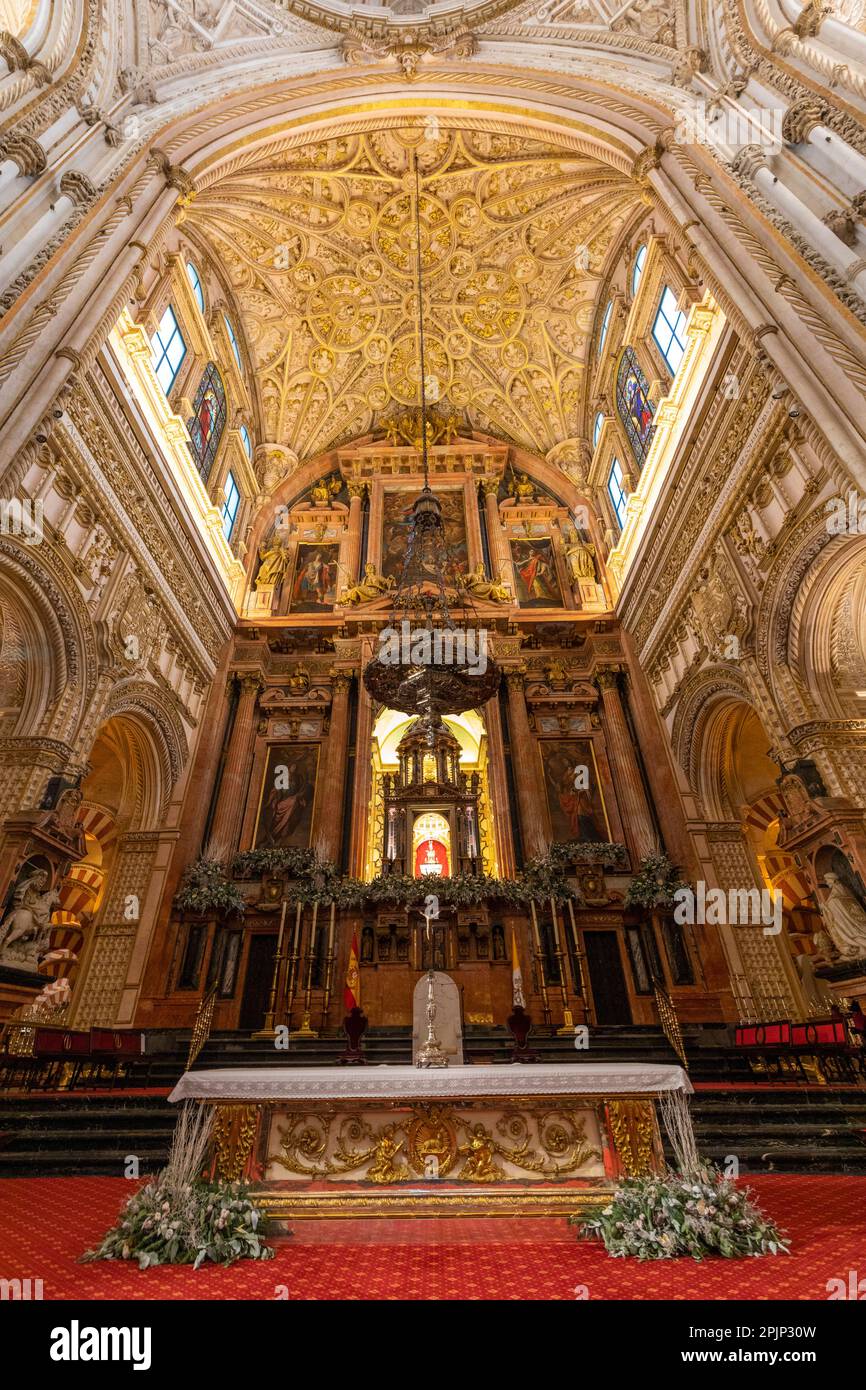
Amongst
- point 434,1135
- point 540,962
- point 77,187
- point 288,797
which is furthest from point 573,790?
point 77,187

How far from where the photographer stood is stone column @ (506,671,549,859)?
13.4 metres

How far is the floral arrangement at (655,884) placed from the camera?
39.2 feet

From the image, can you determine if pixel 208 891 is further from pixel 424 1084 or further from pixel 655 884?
pixel 424 1084

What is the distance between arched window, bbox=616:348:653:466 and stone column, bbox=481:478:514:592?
4.24 m

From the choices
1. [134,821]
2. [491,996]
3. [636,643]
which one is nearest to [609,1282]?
[491,996]

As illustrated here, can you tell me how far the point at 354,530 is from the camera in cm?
1906

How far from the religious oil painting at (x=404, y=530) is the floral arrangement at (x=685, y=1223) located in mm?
14520

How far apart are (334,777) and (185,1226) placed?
10.5 m

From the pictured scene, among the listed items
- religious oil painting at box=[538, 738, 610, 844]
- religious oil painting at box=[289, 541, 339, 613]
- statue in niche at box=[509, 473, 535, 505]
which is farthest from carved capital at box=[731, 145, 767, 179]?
religious oil painting at box=[289, 541, 339, 613]

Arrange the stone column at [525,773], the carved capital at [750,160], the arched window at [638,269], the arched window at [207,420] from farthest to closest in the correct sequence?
the arched window at [638,269] < the arched window at [207,420] < the stone column at [525,773] < the carved capital at [750,160]

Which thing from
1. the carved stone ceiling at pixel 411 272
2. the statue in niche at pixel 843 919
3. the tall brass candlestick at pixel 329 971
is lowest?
the statue in niche at pixel 843 919

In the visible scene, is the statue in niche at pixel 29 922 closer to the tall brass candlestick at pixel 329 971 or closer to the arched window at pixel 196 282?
the tall brass candlestick at pixel 329 971

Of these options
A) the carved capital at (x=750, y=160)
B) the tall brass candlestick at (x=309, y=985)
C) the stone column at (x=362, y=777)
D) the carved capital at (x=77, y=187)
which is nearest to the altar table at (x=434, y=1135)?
the tall brass candlestick at (x=309, y=985)
